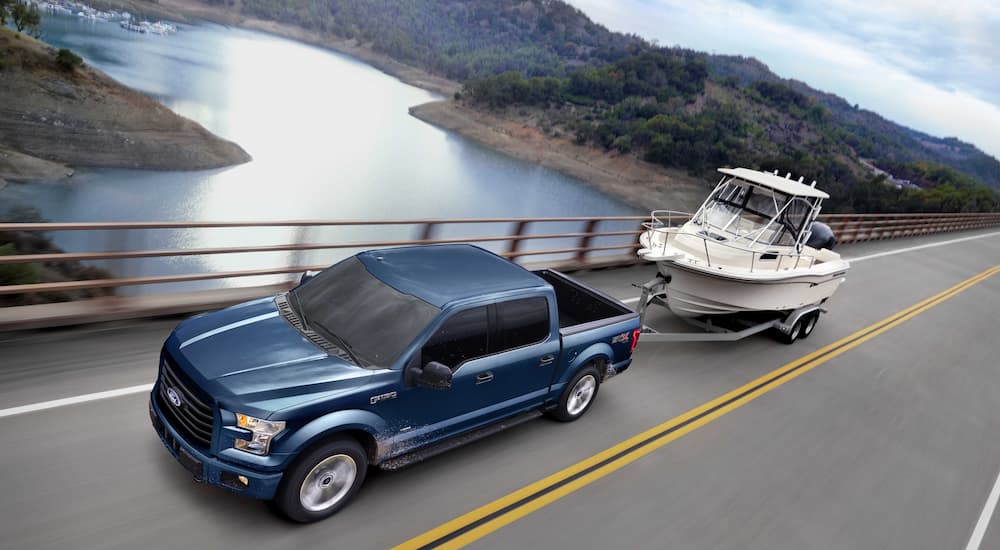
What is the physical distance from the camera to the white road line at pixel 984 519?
19.7 feet

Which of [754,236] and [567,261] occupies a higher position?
[754,236]

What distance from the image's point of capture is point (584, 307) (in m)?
6.70

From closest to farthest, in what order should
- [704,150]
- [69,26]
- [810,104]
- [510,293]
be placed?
[510,293] < [69,26] < [704,150] < [810,104]

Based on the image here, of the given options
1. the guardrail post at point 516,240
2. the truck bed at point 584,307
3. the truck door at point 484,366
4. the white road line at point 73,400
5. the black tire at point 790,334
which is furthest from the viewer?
the guardrail post at point 516,240

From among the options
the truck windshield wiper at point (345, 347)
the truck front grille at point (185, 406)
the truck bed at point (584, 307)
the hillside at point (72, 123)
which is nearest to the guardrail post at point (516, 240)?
the truck bed at point (584, 307)

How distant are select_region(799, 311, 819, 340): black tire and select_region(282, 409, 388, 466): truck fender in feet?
28.1

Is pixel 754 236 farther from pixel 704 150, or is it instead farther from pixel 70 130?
pixel 704 150

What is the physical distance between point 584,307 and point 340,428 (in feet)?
10.9

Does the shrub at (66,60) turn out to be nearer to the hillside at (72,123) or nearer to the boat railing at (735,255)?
the hillside at (72,123)

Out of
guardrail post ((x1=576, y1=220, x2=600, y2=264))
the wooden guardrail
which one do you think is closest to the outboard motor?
the wooden guardrail

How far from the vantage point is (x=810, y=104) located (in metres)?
108

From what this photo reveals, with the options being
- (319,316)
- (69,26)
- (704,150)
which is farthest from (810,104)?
(319,316)

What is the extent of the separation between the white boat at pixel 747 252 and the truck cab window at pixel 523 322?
12.2 feet

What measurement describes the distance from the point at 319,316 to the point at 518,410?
6.44 feet
